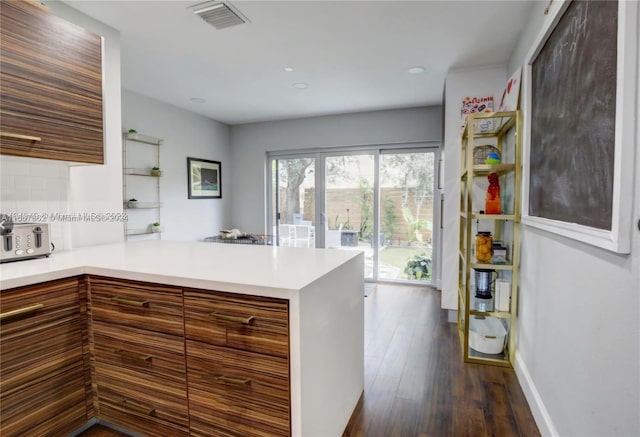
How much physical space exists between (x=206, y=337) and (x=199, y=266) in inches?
13.5

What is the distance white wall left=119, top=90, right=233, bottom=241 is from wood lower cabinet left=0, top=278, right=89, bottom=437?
114 inches

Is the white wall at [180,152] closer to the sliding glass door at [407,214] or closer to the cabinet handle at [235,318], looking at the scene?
the sliding glass door at [407,214]

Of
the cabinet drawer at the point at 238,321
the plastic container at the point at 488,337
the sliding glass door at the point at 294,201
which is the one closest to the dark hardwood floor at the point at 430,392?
the plastic container at the point at 488,337

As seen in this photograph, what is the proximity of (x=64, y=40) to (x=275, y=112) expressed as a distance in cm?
326

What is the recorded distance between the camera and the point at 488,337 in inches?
100

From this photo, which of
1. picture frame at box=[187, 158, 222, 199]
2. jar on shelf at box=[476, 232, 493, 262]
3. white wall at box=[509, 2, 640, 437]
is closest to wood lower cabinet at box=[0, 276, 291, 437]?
white wall at box=[509, 2, 640, 437]

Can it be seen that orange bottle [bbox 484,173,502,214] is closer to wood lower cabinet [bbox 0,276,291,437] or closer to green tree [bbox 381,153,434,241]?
wood lower cabinet [bbox 0,276,291,437]

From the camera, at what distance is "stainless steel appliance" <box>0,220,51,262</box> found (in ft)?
5.32

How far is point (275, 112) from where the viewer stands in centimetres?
489

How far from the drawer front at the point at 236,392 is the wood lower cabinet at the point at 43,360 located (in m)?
0.66

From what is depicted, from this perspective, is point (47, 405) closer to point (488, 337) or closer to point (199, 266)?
point (199, 266)

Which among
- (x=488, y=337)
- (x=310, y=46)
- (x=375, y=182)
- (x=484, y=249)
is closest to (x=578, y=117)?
(x=484, y=249)

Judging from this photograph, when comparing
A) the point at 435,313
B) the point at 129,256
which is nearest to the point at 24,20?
the point at 129,256

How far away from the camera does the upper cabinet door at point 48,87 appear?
5.10 ft
